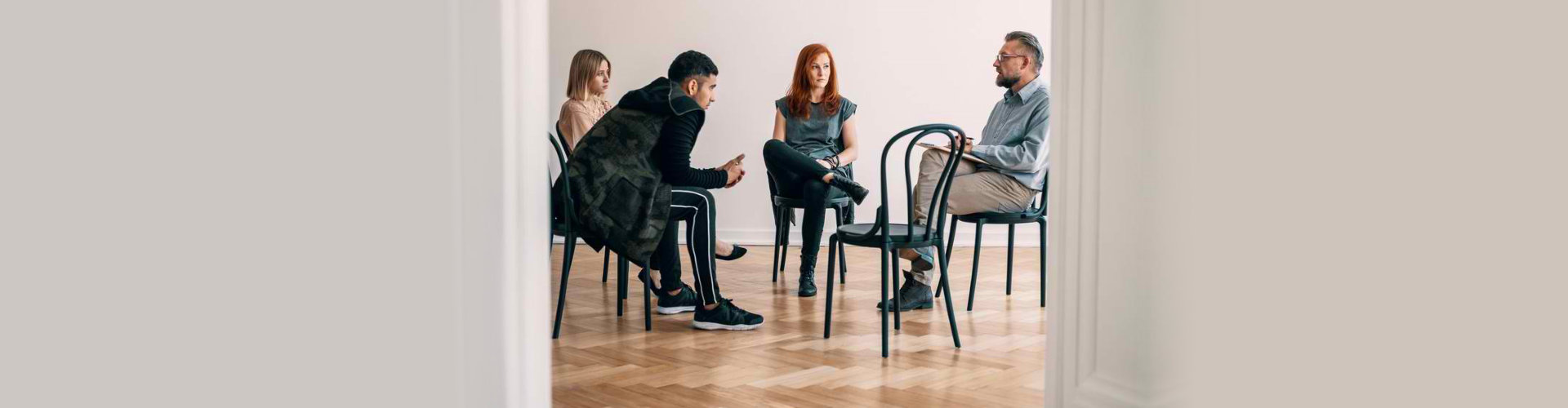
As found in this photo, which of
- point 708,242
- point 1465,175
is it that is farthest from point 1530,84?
point 708,242

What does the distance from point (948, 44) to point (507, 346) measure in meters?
5.09

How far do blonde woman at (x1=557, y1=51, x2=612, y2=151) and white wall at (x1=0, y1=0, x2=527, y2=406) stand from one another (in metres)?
2.84

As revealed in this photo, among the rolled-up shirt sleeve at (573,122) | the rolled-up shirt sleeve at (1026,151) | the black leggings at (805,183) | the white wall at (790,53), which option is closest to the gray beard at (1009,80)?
the rolled-up shirt sleeve at (1026,151)

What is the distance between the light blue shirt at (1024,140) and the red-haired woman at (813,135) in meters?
0.61

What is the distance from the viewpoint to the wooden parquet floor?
2.15 metres

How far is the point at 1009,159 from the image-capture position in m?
3.13

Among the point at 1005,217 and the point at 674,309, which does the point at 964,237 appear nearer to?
the point at 1005,217

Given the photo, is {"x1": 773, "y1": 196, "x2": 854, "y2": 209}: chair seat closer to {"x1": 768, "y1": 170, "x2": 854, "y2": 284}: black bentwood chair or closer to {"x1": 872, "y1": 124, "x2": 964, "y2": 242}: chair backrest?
{"x1": 768, "y1": 170, "x2": 854, "y2": 284}: black bentwood chair

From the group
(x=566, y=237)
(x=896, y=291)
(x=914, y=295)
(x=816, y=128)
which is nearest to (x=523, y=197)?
(x=566, y=237)

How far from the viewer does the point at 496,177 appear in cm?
125

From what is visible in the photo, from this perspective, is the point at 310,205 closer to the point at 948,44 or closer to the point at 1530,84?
the point at 1530,84

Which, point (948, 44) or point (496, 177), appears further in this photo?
point (948, 44)

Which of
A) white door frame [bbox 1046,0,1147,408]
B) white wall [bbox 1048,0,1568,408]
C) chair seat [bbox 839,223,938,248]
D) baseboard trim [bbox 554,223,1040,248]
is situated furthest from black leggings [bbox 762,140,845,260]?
baseboard trim [bbox 554,223,1040,248]

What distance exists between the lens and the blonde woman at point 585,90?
4039 millimetres
